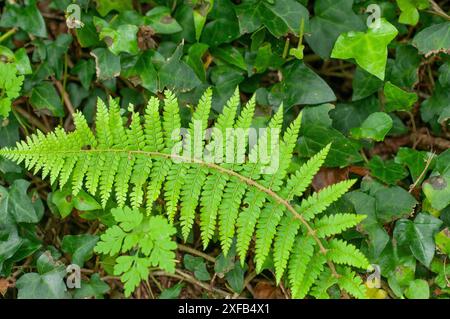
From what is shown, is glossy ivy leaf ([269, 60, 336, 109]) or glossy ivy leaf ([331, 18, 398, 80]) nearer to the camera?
glossy ivy leaf ([331, 18, 398, 80])

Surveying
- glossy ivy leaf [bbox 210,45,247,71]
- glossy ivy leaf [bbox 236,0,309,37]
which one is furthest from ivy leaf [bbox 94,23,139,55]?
glossy ivy leaf [bbox 236,0,309,37]

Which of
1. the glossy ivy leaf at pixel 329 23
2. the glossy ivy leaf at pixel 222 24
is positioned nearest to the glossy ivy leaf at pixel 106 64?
the glossy ivy leaf at pixel 222 24

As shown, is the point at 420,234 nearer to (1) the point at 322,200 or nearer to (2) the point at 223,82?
(1) the point at 322,200

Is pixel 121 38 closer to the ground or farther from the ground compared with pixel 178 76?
farther from the ground

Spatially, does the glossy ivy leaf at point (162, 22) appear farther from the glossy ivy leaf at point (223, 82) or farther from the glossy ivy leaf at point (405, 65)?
the glossy ivy leaf at point (405, 65)

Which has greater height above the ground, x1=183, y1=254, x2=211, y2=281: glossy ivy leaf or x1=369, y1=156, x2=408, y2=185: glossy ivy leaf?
x1=369, y1=156, x2=408, y2=185: glossy ivy leaf

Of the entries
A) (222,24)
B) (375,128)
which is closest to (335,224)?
(375,128)

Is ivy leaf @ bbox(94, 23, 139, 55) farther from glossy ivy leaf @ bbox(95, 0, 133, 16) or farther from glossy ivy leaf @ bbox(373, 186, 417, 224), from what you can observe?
glossy ivy leaf @ bbox(373, 186, 417, 224)
